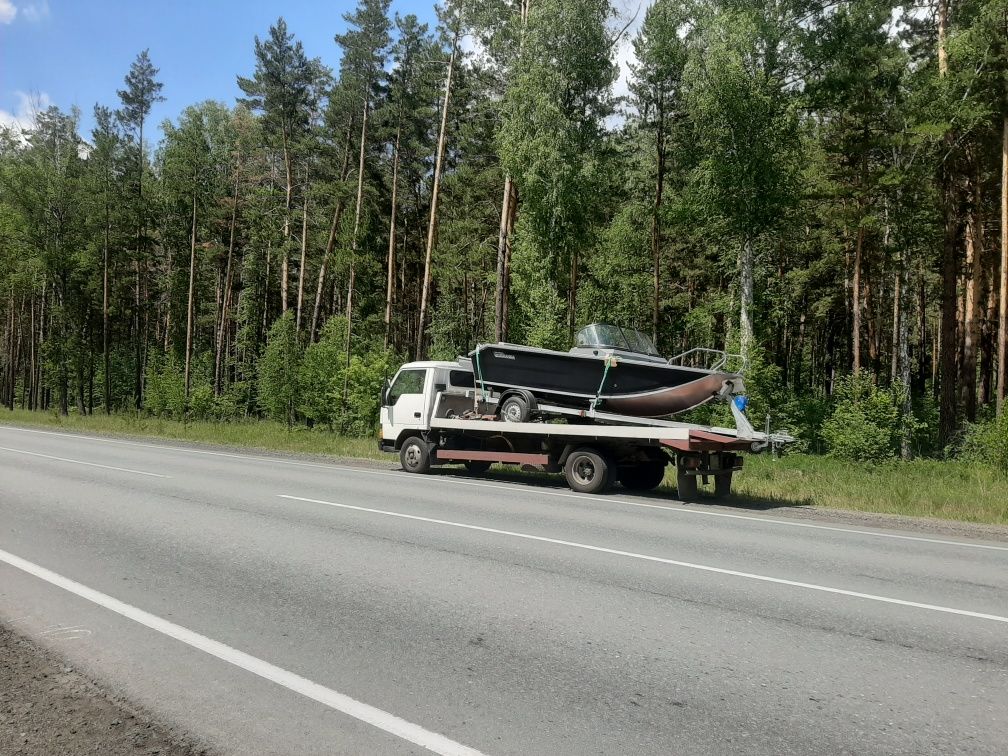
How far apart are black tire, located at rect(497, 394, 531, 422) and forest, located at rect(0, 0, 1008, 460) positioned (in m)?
11.3

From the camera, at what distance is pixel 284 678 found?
13.6 ft

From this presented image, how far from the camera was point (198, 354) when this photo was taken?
180ft

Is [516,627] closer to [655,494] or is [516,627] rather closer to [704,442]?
[704,442]

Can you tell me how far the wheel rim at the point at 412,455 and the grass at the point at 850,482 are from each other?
6.85ft

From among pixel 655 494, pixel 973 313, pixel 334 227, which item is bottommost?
pixel 655 494

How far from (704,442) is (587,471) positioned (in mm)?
2339

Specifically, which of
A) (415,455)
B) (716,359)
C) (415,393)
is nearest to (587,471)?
(415,455)

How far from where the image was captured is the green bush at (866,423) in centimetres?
2278

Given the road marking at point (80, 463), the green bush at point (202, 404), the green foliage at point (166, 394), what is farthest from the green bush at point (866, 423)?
the green foliage at point (166, 394)

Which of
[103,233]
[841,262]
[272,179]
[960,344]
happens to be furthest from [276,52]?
[960,344]

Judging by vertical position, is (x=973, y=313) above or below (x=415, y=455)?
above

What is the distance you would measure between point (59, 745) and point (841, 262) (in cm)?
3902

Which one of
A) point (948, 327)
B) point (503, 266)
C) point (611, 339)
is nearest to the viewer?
point (611, 339)

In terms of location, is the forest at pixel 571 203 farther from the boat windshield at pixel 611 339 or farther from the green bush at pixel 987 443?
the boat windshield at pixel 611 339
